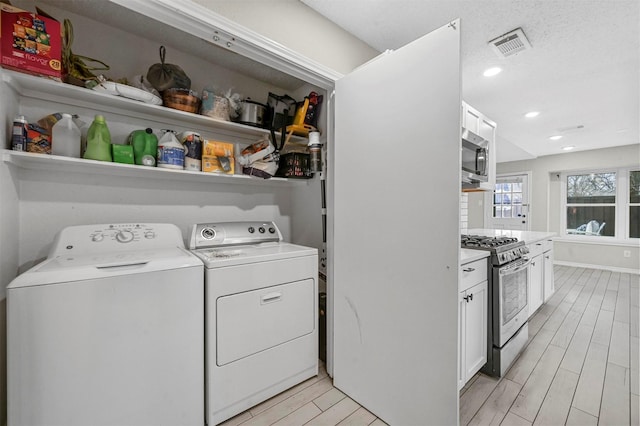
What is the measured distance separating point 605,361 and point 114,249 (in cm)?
357

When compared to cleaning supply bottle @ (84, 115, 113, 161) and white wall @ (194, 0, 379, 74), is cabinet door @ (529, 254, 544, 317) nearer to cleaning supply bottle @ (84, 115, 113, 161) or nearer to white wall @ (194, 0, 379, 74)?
white wall @ (194, 0, 379, 74)

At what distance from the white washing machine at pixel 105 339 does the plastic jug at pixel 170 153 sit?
1.91ft

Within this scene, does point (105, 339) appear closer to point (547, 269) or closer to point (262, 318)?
point (262, 318)

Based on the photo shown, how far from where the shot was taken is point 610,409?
1532 mm

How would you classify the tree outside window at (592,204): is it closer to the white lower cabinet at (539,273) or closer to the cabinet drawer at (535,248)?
the white lower cabinet at (539,273)

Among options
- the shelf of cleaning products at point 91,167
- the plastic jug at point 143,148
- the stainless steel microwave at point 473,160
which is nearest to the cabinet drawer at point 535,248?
the stainless steel microwave at point 473,160

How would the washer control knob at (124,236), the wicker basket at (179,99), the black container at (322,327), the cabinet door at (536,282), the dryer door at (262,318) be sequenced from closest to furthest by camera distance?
1. the dryer door at (262,318)
2. the washer control knob at (124,236)
3. the wicker basket at (179,99)
4. the black container at (322,327)
5. the cabinet door at (536,282)

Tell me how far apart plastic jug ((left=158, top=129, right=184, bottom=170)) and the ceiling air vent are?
233 centimetres

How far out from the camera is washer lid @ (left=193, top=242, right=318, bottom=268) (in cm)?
140

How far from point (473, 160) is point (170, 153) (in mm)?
2415

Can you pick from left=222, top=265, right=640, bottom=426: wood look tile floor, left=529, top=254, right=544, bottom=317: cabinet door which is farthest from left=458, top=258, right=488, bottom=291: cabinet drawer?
left=529, top=254, right=544, bottom=317: cabinet door

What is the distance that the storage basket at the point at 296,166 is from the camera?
2039 millimetres

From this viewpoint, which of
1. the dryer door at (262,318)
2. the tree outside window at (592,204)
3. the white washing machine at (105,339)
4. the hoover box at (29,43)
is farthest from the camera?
the tree outside window at (592,204)

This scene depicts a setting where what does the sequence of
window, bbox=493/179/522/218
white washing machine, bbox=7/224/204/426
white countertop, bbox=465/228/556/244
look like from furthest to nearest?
window, bbox=493/179/522/218 < white countertop, bbox=465/228/556/244 < white washing machine, bbox=7/224/204/426
